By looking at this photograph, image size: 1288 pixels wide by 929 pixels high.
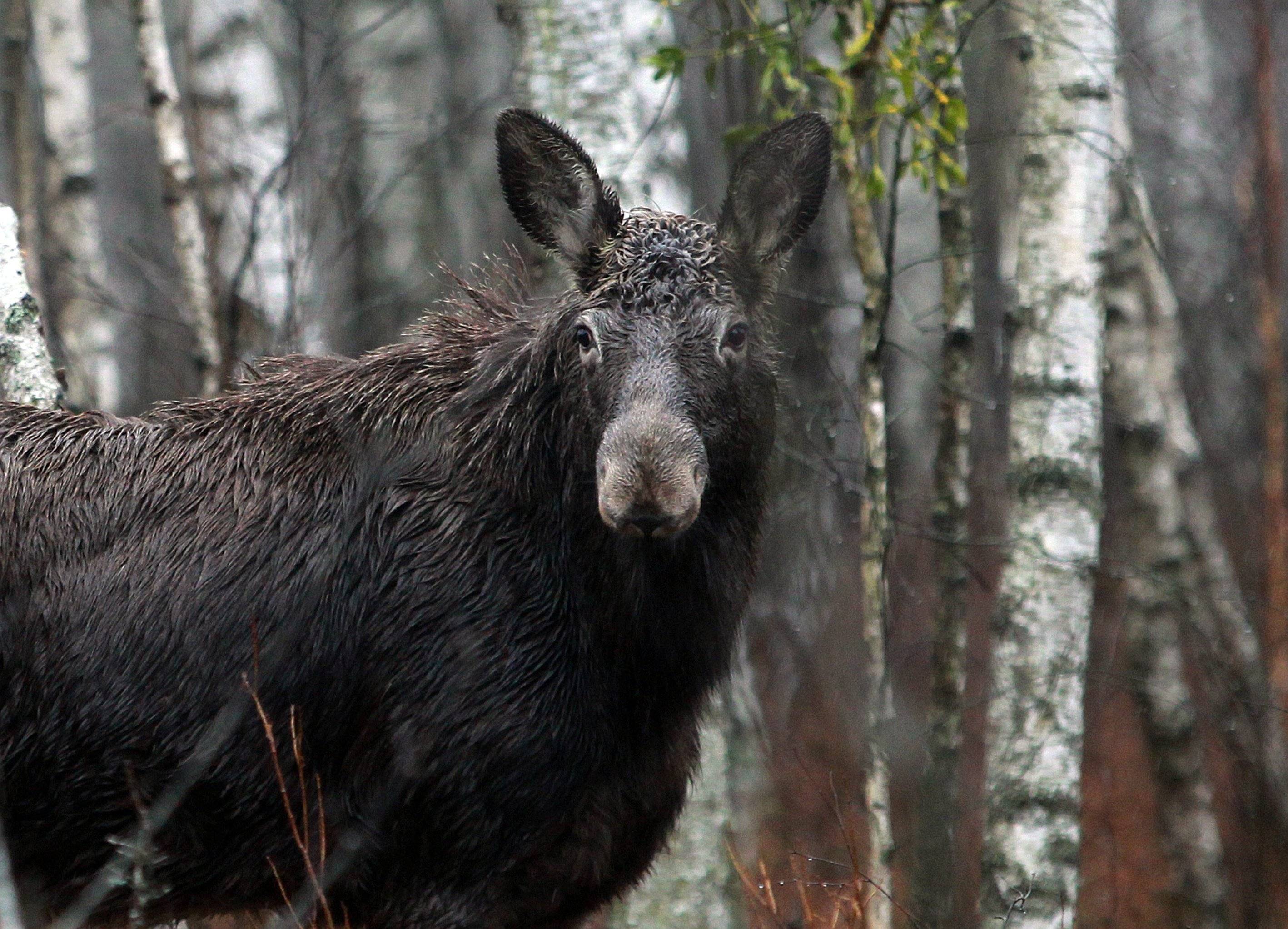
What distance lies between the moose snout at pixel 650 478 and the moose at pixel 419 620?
0.57 feet

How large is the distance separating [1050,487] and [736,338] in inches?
91.2

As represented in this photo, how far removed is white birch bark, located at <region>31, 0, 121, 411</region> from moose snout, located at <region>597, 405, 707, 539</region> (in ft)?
22.6

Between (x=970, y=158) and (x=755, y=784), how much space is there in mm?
10305

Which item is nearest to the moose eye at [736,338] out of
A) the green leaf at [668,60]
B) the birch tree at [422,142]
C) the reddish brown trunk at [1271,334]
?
the green leaf at [668,60]

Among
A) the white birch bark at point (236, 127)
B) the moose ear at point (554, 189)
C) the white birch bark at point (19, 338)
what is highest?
the white birch bark at point (236, 127)

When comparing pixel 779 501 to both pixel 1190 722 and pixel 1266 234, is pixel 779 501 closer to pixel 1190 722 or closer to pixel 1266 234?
pixel 1190 722

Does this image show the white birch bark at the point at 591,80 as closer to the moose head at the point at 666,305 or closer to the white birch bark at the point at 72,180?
the moose head at the point at 666,305

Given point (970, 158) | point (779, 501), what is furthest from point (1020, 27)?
point (970, 158)

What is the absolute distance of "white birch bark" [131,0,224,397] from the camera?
771 centimetres

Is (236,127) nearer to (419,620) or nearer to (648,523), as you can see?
(419,620)

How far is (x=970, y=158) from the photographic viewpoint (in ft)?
51.2

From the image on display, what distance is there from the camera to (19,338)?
16.7 ft

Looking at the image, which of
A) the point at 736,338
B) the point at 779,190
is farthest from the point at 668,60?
the point at 736,338

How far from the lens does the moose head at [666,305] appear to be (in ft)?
12.6
